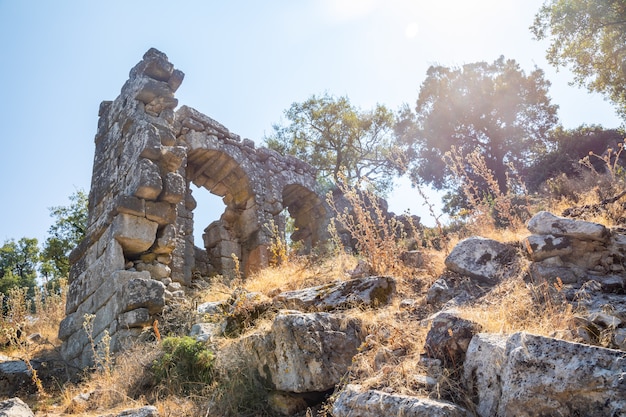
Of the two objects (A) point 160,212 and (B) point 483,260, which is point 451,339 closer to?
(B) point 483,260

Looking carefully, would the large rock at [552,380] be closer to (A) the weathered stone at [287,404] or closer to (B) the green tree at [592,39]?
(A) the weathered stone at [287,404]

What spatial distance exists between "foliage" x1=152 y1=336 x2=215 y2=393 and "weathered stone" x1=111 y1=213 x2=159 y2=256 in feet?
6.58

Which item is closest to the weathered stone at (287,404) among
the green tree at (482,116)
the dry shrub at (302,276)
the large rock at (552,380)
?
the large rock at (552,380)

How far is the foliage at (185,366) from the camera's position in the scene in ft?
12.4

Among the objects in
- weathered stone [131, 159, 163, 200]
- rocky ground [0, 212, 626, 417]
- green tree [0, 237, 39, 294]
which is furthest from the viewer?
green tree [0, 237, 39, 294]

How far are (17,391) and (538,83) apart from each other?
2108 centimetres

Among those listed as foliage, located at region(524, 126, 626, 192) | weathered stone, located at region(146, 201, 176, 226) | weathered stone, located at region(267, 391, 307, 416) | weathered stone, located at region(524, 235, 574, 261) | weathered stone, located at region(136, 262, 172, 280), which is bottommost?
weathered stone, located at region(267, 391, 307, 416)

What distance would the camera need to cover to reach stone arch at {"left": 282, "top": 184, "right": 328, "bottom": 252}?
12922 millimetres

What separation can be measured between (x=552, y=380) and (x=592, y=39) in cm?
1453

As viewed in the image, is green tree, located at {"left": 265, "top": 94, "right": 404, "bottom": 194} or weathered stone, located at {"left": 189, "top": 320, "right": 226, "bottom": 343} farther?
green tree, located at {"left": 265, "top": 94, "right": 404, "bottom": 194}

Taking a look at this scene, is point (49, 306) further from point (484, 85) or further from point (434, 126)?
point (484, 85)

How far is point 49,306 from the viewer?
8180 mm

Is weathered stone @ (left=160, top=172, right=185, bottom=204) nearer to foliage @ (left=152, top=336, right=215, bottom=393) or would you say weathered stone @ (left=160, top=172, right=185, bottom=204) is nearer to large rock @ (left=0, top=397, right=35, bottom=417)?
foliage @ (left=152, top=336, right=215, bottom=393)

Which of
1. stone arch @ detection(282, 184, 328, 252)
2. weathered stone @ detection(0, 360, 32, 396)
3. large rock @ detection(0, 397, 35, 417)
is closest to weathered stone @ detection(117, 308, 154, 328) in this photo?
weathered stone @ detection(0, 360, 32, 396)
